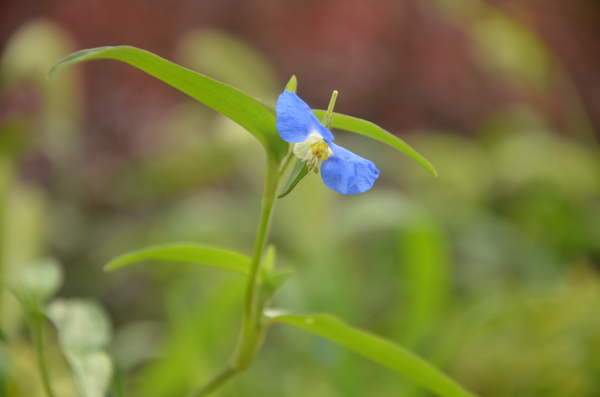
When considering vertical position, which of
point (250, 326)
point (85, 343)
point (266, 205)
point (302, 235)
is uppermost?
point (266, 205)

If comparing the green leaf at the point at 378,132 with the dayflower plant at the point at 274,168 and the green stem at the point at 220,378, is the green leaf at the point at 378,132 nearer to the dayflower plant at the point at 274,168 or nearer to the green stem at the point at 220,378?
the dayflower plant at the point at 274,168

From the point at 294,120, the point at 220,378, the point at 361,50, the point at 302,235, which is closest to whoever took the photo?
the point at 294,120

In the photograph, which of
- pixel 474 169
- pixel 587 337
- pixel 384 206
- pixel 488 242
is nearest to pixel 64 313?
pixel 384 206

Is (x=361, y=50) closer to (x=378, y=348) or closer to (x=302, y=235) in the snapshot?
(x=302, y=235)

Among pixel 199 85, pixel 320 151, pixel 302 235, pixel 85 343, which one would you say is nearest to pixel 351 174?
pixel 320 151

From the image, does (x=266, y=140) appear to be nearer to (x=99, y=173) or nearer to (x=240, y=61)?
(x=240, y=61)


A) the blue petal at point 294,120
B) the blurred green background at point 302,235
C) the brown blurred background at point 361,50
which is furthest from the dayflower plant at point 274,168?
the brown blurred background at point 361,50
